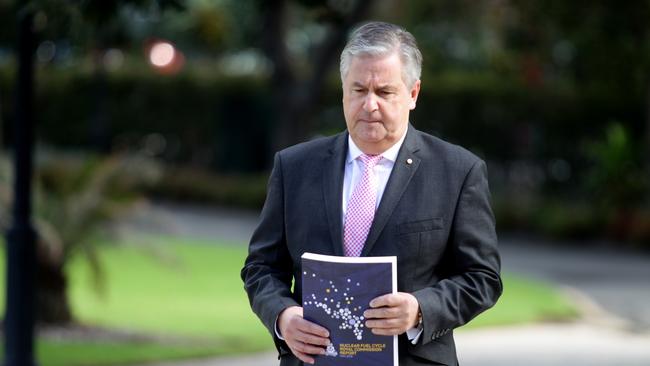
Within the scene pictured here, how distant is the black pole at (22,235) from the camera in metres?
8.37

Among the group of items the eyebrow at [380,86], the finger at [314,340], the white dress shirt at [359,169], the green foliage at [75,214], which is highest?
the green foliage at [75,214]

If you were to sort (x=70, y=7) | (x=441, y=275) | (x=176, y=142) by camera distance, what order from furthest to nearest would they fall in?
(x=176, y=142) < (x=70, y=7) < (x=441, y=275)

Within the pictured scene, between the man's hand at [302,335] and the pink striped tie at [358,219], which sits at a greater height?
the pink striped tie at [358,219]

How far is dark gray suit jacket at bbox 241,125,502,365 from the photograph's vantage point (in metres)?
3.60

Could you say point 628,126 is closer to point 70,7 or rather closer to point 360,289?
point 70,7

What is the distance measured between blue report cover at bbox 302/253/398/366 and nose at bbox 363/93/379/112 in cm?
40

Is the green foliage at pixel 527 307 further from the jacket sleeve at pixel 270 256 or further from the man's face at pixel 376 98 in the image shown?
the man's face at pixel 376 98

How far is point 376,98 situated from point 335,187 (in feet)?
0.95

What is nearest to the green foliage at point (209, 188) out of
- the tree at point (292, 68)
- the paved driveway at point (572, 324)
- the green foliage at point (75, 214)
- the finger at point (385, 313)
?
the paved driveway at point (572, 324)

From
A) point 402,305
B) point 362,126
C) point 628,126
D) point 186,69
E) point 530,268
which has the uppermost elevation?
point 186,69

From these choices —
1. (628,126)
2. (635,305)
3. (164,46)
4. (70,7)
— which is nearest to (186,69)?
(164,46)

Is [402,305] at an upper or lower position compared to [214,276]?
lower

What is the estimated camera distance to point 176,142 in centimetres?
2617

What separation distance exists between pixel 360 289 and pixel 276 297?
0.30 m
